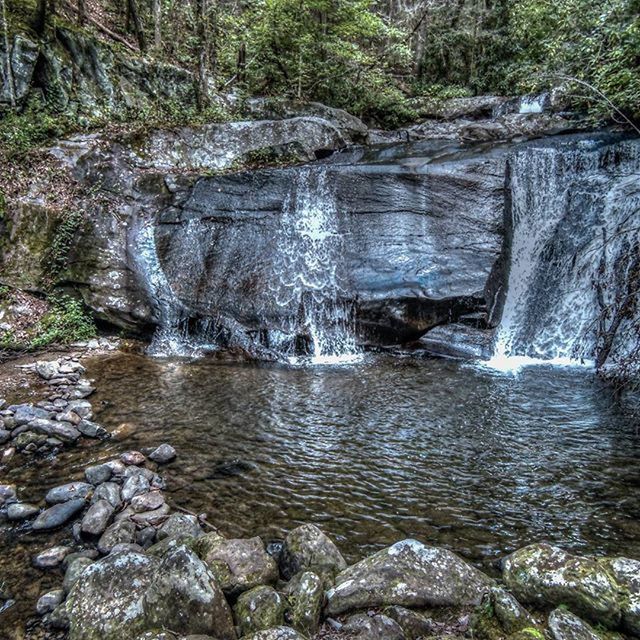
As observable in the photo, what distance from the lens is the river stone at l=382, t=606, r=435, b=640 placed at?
2277mm

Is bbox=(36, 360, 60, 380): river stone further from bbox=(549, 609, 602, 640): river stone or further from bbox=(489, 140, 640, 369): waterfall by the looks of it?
bbox=(489, 140, 640, 369): waterfall

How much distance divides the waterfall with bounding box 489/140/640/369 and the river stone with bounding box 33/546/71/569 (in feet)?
22.9

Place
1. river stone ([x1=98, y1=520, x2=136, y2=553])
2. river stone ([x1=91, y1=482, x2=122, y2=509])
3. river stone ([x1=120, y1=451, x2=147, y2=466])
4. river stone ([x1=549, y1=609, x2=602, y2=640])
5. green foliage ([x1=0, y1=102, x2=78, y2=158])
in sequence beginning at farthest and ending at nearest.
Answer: green foliage ([x1=0, y1=102, x2=78, y2=158]) < river stone ([x1=120, y1=451, x2=147, y2=466]) < river stone ([x1=91, y1=482, x2=122, y2=509]) < river stone ([x1=98, y1=520, x2=136, y2=553]) < river stone ([x1=549, y1=609, x2=602, y2=640])

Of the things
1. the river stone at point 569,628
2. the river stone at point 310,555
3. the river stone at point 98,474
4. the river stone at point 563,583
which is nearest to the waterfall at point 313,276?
the river stone at point 98,474

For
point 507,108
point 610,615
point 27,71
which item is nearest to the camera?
point 610,615

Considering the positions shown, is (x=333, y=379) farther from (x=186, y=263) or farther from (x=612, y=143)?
(x=612, y=143)

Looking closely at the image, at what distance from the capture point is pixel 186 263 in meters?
9.38

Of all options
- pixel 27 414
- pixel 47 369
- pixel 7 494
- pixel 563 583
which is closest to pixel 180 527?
pixel 7 494

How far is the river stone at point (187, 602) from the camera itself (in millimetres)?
2291

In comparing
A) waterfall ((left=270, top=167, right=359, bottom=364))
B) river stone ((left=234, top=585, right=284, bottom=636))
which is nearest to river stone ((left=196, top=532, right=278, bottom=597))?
river stone ((left=234, top=585, right=284, bottom=636))

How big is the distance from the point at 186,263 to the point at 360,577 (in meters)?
7.95

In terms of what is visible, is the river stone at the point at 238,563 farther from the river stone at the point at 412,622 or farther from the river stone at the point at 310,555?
the river stone at the point at 412,622

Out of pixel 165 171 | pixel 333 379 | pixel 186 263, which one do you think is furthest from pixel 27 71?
pixel 333 379

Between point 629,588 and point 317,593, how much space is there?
1680 millimetres
